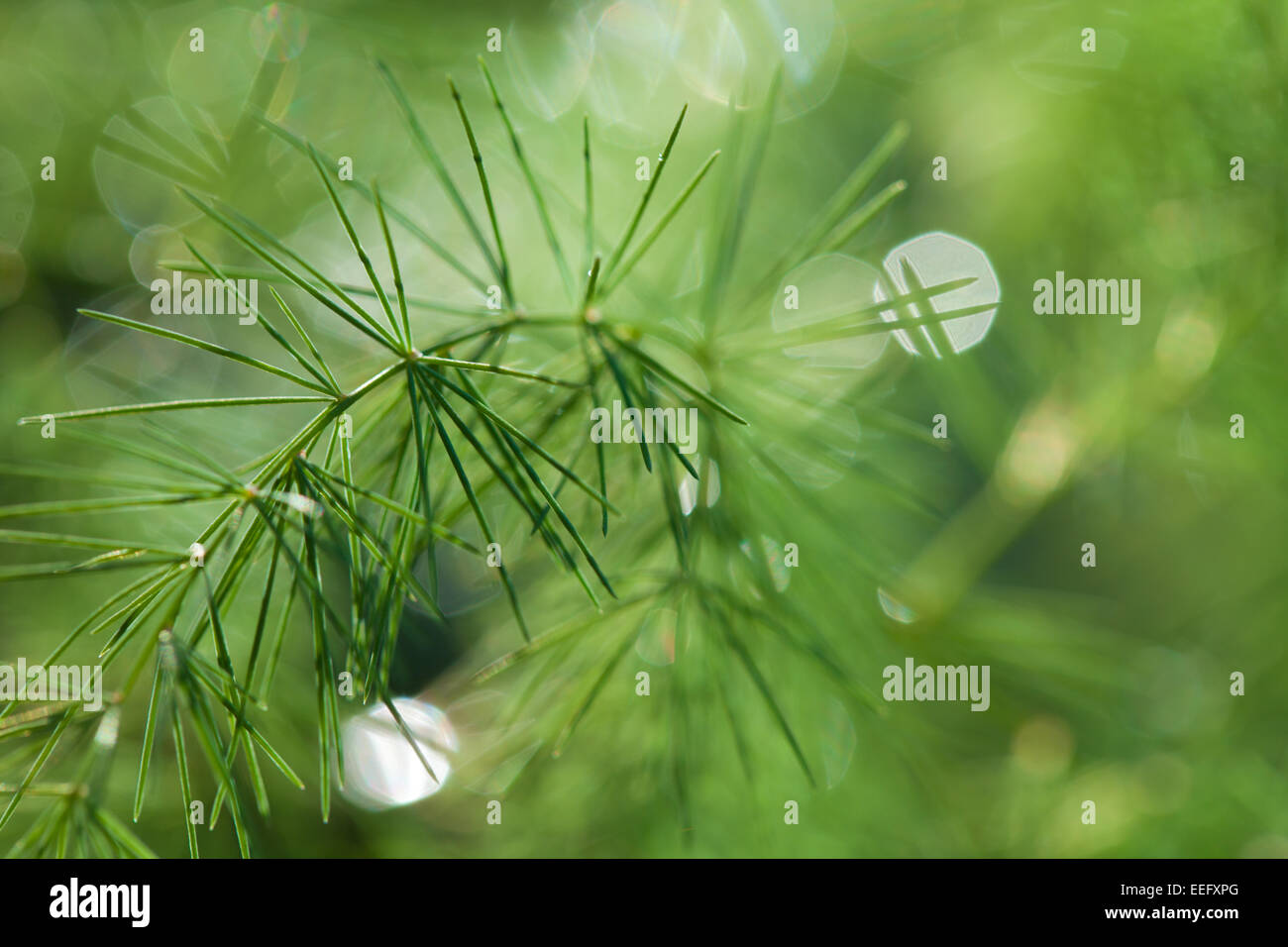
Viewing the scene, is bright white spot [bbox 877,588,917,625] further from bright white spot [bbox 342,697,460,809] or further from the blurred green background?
bright white spot [bbox 342,697,460,809]

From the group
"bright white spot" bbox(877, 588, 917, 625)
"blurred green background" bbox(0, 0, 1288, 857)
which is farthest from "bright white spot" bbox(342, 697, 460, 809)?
"bright white spot" bbox(877, 588, 917, 625)

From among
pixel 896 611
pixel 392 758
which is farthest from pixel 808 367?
pixel 392 758

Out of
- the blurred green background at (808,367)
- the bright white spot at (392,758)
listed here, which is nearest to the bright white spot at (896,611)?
the blurred green background at (808,367)

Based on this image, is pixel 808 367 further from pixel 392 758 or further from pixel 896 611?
pixel 392 758

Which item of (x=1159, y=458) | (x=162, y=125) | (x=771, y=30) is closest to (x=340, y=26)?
(x=162, y=125)

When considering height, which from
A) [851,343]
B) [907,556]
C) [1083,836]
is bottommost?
[1083,836]

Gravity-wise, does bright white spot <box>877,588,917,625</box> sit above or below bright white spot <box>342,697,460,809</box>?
above

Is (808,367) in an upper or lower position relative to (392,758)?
upper
